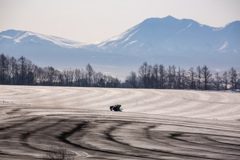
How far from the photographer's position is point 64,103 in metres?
52.2

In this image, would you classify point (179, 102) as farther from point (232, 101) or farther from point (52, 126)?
point (52, 126)

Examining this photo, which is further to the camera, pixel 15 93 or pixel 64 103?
pixel 15 93

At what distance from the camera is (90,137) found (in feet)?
63.8

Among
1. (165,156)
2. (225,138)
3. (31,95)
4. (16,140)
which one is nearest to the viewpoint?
(165,156)

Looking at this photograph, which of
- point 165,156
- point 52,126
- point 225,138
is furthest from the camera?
point 52,126

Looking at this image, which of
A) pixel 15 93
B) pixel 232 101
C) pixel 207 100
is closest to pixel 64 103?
pixel 15 93

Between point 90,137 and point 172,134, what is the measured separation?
590cm

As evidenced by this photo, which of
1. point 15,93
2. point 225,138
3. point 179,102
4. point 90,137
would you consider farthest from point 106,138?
point 15,93

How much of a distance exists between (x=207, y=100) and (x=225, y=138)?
125ft

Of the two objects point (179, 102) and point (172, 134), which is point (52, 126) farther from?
point (179, 102)

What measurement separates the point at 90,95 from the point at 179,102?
17.6 metres

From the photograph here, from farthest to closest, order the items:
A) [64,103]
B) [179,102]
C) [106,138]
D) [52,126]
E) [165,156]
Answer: [179,102] → [64,103] → [52,126] → [106,138] → [165,156]

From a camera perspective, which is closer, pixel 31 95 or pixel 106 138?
pixel 106 138

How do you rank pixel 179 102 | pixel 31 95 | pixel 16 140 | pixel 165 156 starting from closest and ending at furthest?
pixel 165 156
pixel 16 140
pixel 179 102
pixel 31 95
